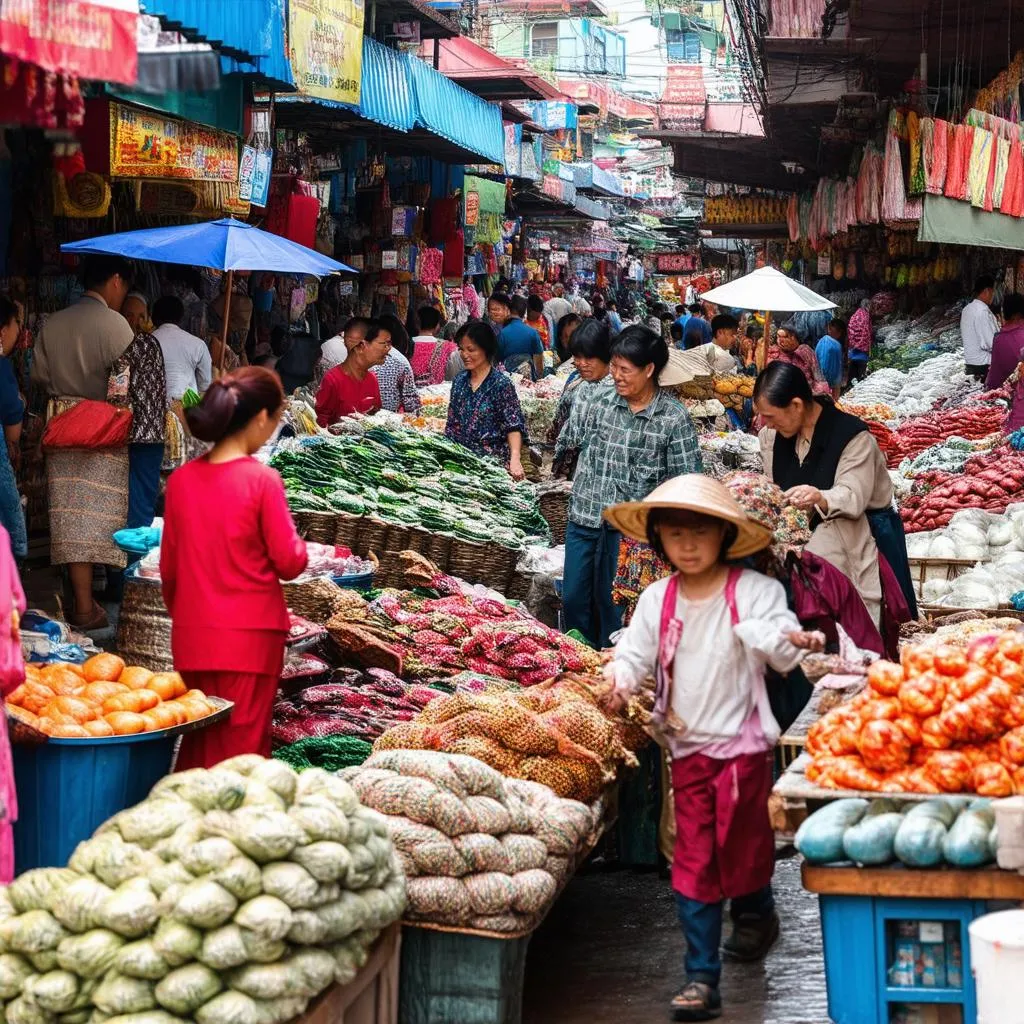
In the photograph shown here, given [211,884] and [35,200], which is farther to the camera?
[35,200]

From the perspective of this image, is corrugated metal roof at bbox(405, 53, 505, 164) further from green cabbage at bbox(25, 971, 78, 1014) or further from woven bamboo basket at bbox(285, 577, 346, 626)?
green cabbage at bbox(25, 971, 78, 1014)

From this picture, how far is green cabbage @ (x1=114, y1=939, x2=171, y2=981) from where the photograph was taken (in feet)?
11.7

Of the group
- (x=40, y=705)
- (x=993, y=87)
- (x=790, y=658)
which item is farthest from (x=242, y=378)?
(x=993, y=87)

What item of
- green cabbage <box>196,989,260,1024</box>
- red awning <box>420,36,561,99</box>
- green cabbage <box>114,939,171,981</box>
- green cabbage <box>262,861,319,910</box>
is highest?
red awning <box>420,36,561,99</box>

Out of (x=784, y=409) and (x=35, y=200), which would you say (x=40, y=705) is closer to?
(x=784, y=409)

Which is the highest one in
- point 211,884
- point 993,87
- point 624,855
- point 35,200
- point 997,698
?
point 993,87

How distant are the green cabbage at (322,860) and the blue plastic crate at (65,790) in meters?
1.05

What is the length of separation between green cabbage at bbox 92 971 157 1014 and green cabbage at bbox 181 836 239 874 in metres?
0.27

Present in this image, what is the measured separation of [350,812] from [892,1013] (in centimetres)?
153

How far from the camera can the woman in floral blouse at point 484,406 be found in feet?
33.3

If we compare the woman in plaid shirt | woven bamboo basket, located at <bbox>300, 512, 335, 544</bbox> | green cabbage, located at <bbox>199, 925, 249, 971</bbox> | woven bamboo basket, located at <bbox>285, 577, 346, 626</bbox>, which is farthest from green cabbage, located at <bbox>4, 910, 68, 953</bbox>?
woven bamboo basket, located at <bbox>300, 512, 335, 544</bbox>

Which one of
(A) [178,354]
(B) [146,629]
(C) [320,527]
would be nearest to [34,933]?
(B) [146,629]

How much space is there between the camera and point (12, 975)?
3.63 meters

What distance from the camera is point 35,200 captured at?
10.9 metres
